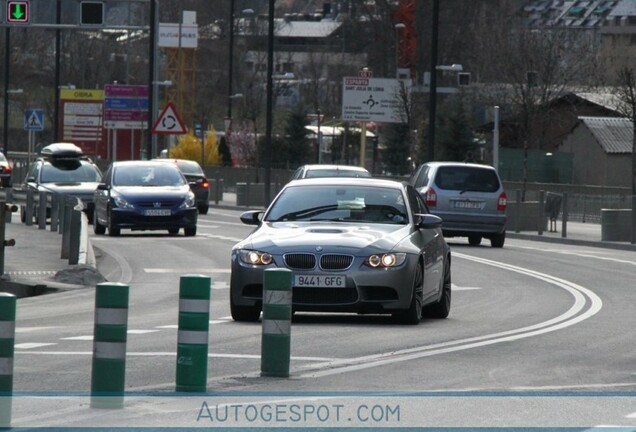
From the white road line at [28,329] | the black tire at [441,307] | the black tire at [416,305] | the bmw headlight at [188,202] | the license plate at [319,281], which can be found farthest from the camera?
the bmw headlight at [188,202]

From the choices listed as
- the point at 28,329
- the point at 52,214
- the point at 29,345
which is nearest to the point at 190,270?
the point at 52,214

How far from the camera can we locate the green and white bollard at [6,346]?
31.4 feet

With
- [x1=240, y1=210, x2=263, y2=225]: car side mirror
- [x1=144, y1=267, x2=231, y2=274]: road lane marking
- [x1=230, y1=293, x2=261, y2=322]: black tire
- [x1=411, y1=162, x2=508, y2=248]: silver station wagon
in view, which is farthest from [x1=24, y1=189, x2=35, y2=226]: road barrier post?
[x1=230, y1=293, x2=261, y2=322]: black tire

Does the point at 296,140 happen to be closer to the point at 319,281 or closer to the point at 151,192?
the point at 151,192

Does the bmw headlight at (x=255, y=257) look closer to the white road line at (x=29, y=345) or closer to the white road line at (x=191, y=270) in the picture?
the white road line at (x=29, y=345)

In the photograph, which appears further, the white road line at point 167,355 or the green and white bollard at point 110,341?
the white road line at point 167,355

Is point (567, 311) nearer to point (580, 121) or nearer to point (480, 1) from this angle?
point (580, 121)

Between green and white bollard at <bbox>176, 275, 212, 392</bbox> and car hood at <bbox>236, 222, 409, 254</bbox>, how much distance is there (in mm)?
5416

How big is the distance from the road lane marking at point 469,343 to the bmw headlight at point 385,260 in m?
1.11

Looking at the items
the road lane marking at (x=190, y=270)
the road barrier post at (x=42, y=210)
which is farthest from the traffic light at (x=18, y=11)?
the road lane marking at (x=190, y=270)

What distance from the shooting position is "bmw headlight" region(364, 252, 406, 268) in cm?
1648

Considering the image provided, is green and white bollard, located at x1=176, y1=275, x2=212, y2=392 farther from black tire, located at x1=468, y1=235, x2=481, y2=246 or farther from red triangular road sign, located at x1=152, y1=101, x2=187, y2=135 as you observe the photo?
red triangular road sign, located at x1=152, y1=101, x2=187, y2=135

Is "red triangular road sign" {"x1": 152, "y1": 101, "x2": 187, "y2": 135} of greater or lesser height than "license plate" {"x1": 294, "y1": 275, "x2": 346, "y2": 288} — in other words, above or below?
above

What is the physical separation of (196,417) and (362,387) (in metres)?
1.97
